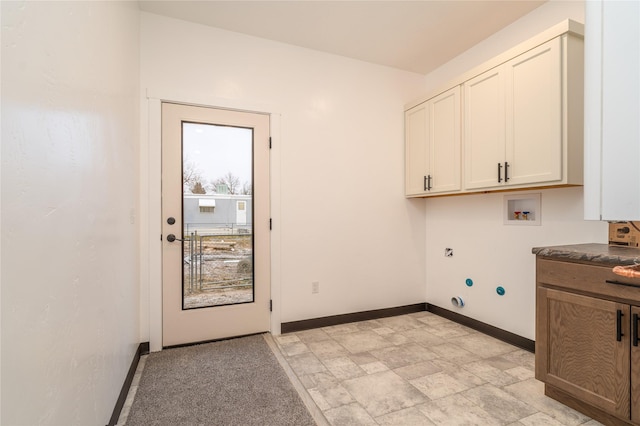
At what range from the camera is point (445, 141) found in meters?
3.07

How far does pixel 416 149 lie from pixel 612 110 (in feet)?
10.6

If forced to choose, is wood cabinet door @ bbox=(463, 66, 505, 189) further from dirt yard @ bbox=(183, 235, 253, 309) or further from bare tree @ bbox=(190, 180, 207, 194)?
bare tree @ bbox=(190, 180, 207, 194)

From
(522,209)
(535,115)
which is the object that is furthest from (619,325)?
(535,115)

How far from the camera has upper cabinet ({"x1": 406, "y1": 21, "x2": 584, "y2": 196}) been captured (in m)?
2.09

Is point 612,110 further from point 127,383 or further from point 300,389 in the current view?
point 127,383

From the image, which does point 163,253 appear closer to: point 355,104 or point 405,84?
point 355,104

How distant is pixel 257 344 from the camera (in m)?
2.76

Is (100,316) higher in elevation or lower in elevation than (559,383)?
higher

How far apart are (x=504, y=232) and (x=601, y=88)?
2.84 meters

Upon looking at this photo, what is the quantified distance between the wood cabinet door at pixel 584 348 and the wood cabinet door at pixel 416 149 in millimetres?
1694

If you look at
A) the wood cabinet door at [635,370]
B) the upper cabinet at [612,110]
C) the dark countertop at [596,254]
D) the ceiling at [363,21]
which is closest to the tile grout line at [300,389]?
the wood cabinet door at [635,370]

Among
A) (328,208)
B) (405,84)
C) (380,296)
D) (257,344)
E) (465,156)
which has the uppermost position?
(405,84)

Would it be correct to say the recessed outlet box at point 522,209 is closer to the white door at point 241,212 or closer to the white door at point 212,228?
the white door at point 212,228

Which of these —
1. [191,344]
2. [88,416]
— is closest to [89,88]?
[88,416]
